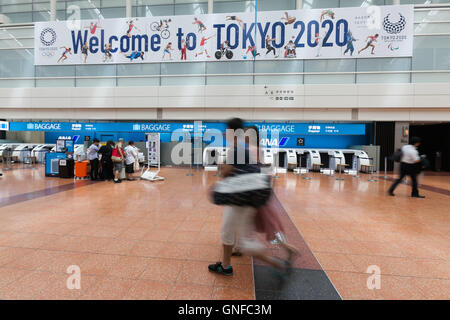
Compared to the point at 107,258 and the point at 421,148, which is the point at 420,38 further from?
the point at 107,258

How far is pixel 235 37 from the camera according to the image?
37.6 ft

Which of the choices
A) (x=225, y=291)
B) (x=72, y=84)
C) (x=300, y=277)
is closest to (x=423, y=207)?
(x=300, y=277)

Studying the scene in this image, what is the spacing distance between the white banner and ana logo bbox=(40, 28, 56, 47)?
42 millimetres

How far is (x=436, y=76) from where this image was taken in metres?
11.6

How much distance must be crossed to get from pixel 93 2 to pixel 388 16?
16.0 metres

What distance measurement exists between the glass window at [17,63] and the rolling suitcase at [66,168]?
8748 mm

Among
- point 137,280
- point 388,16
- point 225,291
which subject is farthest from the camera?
point 388,16

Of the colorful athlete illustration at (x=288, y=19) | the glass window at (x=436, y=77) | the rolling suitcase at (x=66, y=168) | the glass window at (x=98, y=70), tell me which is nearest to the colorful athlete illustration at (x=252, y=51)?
the colorful athlete illustration at (x=288, y=19)

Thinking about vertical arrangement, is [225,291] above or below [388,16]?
below

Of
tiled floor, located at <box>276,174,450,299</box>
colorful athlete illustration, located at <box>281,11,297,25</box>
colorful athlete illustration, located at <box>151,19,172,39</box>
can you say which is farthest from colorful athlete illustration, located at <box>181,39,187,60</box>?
tiled floor, located at <box>276,174,450,299</box>

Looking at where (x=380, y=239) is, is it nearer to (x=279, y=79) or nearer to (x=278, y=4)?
(x=279, y=79)

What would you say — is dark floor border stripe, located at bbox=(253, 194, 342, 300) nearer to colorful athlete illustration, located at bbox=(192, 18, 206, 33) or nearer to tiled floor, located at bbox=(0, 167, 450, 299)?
tiled floor, located at bbox=(0, 167, 450, 299)

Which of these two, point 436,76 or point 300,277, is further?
point 436,76

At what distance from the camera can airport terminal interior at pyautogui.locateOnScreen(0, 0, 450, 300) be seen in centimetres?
245
